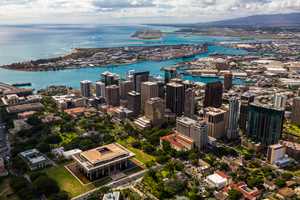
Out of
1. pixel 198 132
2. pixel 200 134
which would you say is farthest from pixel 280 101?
pixel 198 132

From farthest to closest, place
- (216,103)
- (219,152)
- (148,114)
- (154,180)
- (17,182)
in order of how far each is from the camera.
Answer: (216,103), (148,114), (219,152), (154,180), (17,182)

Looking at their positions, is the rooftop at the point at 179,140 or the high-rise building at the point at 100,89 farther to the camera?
the high-rise building at the point at 100,89

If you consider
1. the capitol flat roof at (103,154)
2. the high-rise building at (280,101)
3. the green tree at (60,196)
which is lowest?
the green tree at (60,196)

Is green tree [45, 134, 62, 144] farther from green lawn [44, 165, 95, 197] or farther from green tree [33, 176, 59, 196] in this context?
green tree [33, 176, 59, 196]

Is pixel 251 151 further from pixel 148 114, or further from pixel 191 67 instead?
pixel 191 67

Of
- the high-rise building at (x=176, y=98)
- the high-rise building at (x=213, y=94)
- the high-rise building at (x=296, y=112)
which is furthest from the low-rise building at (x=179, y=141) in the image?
the high-rise building at (x=296, y=112)

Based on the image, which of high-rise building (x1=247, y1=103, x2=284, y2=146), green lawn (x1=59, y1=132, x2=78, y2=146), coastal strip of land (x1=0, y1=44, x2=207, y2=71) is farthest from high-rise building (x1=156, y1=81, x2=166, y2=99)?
coastal strip of land (x1=0, y1=44, x2=207, y2=71)

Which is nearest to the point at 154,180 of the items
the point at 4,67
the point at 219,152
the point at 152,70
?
the point at 219,152

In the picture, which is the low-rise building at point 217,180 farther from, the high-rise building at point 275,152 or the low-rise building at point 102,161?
the low-rise building at point 102,161
